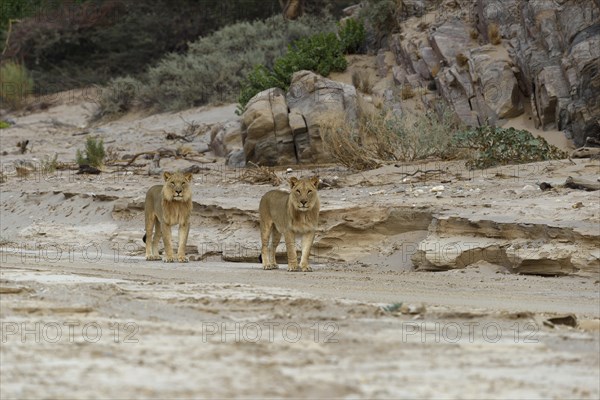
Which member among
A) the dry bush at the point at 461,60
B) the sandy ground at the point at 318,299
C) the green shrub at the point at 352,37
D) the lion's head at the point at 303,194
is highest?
the green shrub at the point at 352,37

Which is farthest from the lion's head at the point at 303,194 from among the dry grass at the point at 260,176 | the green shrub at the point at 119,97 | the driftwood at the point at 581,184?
the green shrub at the point at 119,97

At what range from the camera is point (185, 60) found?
111 ft

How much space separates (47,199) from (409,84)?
841 centimetres

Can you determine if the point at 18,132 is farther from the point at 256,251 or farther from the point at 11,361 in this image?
the point at 11,361

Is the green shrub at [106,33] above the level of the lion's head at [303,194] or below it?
above

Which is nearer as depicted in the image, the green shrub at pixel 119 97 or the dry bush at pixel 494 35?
the dry bush at pixel 494 35

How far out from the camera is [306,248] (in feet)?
44.4

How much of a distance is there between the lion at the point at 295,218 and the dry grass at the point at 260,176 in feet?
13.4

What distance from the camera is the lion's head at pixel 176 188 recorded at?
14.8 meters

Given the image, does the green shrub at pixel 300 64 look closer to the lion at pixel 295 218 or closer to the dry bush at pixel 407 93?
the dry bush at pixel 407 93

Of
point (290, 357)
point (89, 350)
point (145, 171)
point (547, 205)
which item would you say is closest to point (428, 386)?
point (290, 357)

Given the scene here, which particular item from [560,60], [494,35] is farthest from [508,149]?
[494,35]

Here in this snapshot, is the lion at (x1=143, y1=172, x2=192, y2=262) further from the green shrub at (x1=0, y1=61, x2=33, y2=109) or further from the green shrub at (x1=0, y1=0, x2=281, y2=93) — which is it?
the green shrub at (x1=0, y1=61, x2=33, y2=109)

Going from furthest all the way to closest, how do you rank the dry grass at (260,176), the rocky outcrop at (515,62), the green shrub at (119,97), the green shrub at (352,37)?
the green shrub at (119,97) → the green shrub at (352,37) → the rocky outcrop at (515,62) → the dry grass at (260,176)
